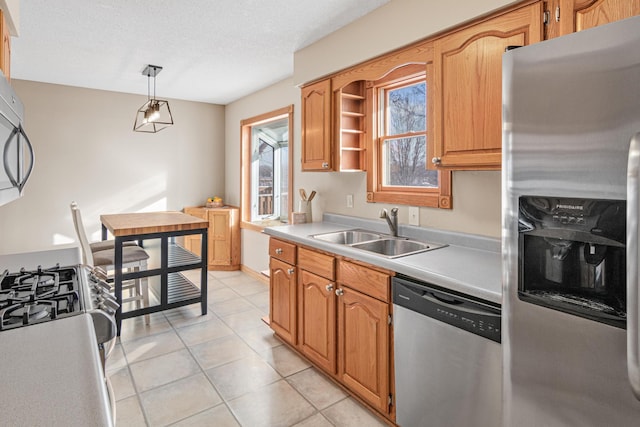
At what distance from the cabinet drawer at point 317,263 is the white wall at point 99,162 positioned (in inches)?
130

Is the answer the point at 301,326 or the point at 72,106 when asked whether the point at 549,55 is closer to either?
the point at 301,326

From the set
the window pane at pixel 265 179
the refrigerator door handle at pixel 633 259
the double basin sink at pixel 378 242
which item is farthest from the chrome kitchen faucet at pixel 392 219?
the window pane at pixel 265 179

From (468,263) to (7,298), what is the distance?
5.99 feet

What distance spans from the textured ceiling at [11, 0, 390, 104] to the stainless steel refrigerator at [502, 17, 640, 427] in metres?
1.61

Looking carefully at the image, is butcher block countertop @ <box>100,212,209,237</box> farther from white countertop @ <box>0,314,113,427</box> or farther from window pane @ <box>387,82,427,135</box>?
white countertop @ <box>0,314,113,427</box>

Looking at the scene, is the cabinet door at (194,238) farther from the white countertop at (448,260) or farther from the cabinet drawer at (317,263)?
the cabinet drawer at (317,263)

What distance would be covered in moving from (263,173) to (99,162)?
2036 millimetres

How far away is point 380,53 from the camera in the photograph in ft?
7.66

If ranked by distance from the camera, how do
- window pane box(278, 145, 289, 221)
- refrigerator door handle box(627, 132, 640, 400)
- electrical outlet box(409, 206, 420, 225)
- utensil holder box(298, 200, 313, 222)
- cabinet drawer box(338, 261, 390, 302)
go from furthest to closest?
window pane box(278, 145, 289, 221)
utensil holder box(298, 200, 313, 222)
electrical outlet box(409, 206, 420, 225)
cabinet drawer box(338, 261, 390, 302)
refrigerator door handle box(627, 132, 640, 400)

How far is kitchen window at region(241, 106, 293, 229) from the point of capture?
4.68 m

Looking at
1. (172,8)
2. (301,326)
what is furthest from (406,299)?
→ (172,8)

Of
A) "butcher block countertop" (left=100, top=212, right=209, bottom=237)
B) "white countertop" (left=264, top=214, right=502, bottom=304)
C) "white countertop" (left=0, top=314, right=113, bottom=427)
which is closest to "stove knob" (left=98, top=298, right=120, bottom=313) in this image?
"white countertop" (left=0, top=314, right=113, bottom=427)

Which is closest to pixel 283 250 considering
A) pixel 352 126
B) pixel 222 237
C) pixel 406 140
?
pixel 352 126

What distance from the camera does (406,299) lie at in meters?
1.73
